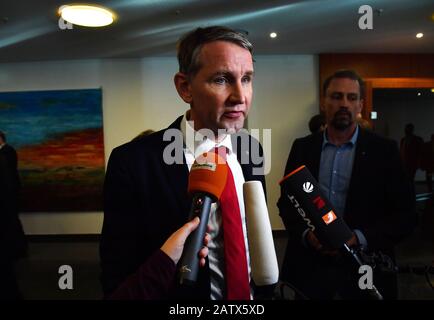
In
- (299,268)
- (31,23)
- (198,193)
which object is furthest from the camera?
(31,23)

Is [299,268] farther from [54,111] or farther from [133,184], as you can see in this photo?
[54,111]

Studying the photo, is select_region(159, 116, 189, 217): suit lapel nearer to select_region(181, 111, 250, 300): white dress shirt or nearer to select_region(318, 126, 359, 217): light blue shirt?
select_region(181, 111, 250, 300): white dress shirt

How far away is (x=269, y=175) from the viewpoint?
3883 millimetres

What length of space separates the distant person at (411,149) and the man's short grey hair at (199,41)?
407 centimetres

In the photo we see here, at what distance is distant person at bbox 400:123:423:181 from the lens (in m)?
3.97

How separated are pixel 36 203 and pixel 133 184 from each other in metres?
4.10

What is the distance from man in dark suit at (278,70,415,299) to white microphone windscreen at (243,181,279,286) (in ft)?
1.46

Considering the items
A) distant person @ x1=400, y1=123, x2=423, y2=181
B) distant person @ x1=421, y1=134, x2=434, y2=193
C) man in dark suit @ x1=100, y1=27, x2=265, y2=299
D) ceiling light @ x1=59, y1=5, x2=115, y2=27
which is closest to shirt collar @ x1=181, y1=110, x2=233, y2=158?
man in dark suit @ x1=100, y1=27, x2=265, y2=299

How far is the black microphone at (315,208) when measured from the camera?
0.62m

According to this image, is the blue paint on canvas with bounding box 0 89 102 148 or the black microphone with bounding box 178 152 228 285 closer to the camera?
the black microphone with bounding box 178 152 228 285

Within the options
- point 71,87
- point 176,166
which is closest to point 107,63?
point 71,87

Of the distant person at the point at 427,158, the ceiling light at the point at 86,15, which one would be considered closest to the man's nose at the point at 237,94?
the ceiling light at the point at 86,15

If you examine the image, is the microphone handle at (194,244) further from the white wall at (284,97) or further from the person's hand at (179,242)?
the white wall at (284,97)

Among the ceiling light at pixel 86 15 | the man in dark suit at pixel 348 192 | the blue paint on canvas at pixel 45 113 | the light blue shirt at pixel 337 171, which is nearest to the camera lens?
the man in dark suit at pixel 348 192
